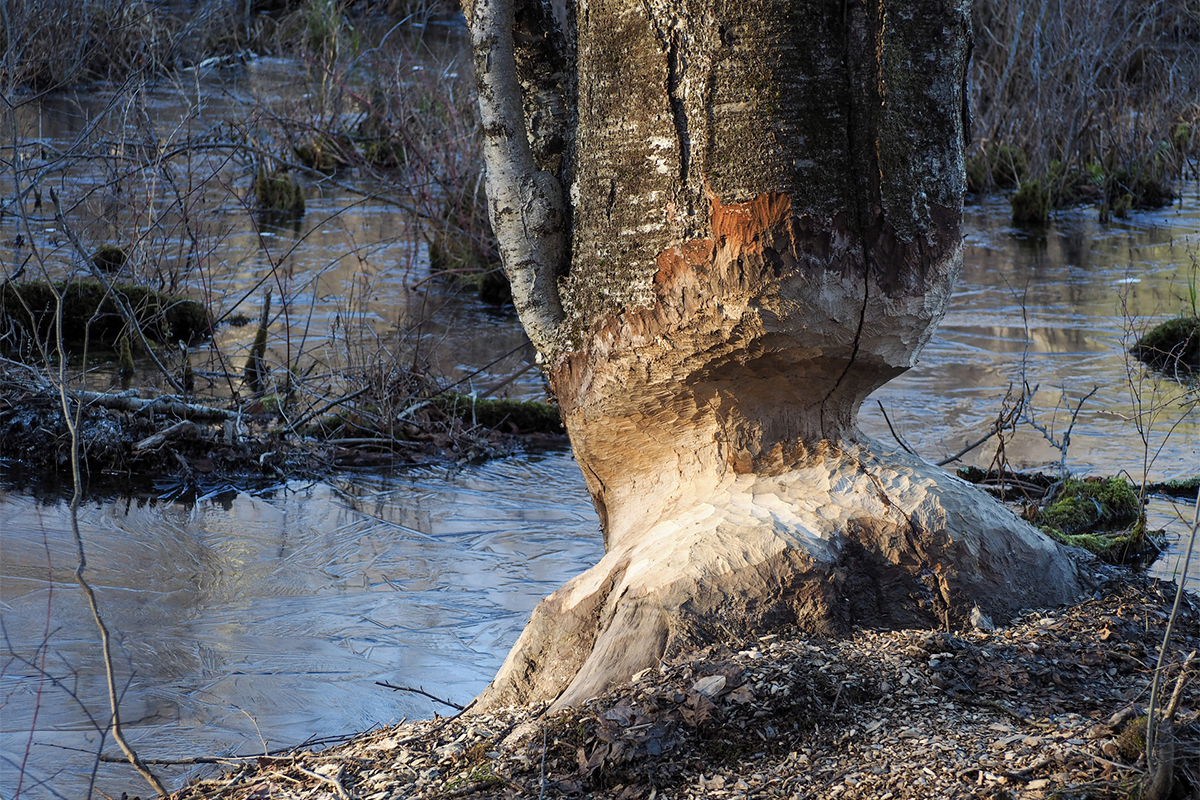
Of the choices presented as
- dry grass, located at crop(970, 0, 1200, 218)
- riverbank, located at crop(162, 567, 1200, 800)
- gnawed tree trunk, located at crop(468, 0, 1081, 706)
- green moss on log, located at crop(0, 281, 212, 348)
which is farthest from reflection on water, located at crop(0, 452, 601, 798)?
dry grass, located at crop(970, 0, 1200, 218)

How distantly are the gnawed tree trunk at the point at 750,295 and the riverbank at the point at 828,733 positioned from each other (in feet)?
0.66

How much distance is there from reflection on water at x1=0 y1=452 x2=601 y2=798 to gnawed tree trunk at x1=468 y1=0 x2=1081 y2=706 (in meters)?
1.39

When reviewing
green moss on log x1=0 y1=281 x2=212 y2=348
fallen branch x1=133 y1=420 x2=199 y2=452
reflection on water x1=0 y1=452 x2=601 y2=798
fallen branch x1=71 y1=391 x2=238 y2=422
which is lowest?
reflection on water x1=0 y1=452 x2=601 y2=798

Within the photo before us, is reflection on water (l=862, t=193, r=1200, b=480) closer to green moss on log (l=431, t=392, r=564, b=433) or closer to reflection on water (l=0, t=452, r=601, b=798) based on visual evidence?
green moss on log (l=431, t=392, r=564, b=433)

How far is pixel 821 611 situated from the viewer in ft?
9.18

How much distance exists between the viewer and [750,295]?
9.30ft

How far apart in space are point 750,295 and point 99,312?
24.2 feet

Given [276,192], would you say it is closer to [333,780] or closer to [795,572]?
[795,572]

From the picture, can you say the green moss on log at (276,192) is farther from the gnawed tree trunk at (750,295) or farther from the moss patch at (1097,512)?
the gnawed tree trunk at (750,295)

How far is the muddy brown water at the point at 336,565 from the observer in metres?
4.14

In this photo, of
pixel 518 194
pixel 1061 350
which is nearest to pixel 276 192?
pixel 1061 350

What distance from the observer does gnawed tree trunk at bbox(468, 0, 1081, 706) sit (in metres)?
2.79

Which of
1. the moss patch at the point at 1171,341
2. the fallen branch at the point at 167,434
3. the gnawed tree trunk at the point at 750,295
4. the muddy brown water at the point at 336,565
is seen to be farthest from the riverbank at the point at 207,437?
the moss patch at the point at 1171,341

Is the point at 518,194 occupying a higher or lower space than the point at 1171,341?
higher
